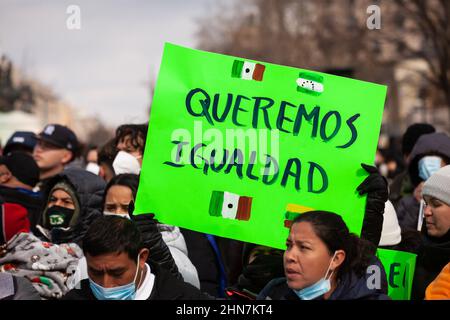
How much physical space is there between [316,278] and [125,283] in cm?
76

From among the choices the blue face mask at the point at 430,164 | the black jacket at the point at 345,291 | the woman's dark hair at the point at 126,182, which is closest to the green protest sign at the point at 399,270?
the black jacket at the point at 345,291

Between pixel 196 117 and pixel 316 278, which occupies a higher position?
pixel 196 117

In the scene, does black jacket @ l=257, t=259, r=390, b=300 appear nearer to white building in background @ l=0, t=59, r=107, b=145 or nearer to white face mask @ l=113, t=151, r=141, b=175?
white face mask @ l=113, t=151, r=141, b=175

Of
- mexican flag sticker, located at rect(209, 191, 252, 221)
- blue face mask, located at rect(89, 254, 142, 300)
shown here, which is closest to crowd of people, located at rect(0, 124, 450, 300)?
blue face mask, located at rect(89, 254, 142, 300)

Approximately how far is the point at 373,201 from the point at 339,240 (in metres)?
0.68

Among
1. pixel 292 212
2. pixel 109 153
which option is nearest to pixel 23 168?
pixel 109 153

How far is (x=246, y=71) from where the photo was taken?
4645 millimetres

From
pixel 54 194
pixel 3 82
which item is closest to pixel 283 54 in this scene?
pixel 3 82

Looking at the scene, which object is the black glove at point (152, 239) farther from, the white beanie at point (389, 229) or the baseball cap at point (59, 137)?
the baseball cap at point (59, 137)

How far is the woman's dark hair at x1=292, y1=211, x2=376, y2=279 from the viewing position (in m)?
3.79

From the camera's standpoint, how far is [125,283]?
386 centimetres

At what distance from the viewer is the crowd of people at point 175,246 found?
3.80 meters

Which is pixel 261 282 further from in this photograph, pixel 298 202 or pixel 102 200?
pixel 102 200

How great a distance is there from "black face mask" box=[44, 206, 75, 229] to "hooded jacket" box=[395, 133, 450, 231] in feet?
7.47
